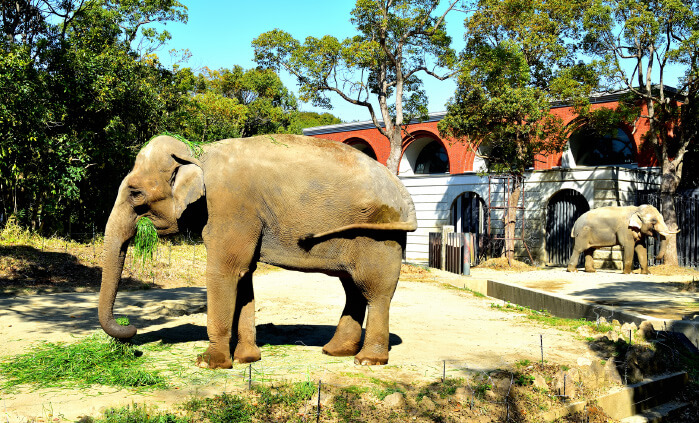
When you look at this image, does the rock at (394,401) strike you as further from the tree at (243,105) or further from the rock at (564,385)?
the tree at (243,105)

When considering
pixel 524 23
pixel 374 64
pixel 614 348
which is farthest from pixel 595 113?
pixel 614 348

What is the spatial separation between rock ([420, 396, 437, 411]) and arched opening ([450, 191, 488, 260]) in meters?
24.6

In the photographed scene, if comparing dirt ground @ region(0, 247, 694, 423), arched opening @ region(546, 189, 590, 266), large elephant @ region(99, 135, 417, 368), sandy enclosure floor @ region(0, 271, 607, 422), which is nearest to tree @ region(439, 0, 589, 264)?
arched opening @ region(546, 189, 590, 266)

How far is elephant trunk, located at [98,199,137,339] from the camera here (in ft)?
18.7

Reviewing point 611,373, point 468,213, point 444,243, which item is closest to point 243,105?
point 468,213

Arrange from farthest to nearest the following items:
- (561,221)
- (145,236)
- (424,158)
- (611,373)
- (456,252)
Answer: (424,158) < (561,221) < (456,252) < (611,373) < (145,236)

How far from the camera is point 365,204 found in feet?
19.9

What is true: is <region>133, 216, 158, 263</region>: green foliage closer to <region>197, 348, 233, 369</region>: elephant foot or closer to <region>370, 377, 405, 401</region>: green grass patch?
<region>197, 348, 233, 369</region>: elephant foot

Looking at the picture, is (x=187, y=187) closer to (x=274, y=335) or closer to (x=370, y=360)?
(x=370, y=360)

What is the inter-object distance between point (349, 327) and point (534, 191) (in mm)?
21343

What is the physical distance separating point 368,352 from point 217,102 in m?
32.6

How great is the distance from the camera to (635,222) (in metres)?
18.2

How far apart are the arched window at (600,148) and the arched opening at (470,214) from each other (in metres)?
5.18

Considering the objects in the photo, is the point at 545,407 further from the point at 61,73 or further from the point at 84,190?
the point at 84,190
